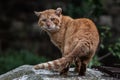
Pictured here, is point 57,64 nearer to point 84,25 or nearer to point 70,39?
point 70,39

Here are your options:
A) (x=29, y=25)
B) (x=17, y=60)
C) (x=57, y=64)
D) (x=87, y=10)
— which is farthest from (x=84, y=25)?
(x=29, y=25)

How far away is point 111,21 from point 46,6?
1949 millimetres

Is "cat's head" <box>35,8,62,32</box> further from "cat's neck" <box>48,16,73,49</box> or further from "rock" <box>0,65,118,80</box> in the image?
"rock" <box>0,65,118,80</box>

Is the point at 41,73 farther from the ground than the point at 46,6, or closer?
closer

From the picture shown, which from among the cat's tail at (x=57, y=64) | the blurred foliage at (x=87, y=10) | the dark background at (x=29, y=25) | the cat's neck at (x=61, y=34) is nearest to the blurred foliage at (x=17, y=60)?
the dark background at (x=29, y=25)

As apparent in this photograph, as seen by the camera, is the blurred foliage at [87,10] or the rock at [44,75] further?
the blurred foliage at [87,10]

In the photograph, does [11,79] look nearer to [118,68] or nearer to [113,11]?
[118,68]

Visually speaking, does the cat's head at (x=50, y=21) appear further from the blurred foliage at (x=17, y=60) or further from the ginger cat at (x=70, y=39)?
the blurred foliage at (x=17, y=60)

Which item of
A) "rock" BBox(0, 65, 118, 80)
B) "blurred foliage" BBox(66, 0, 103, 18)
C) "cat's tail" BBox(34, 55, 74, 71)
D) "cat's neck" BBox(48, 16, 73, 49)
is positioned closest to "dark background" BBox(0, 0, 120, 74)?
"blurred foliage" BBox(66, 0, 103, 18)

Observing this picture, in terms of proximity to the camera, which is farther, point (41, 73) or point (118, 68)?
point (118, 68)

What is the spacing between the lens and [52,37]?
8727 mm

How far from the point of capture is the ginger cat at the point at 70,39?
7979 millimetres

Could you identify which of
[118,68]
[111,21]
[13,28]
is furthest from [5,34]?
[118,68]

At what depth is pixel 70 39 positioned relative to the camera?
825 centimetres
